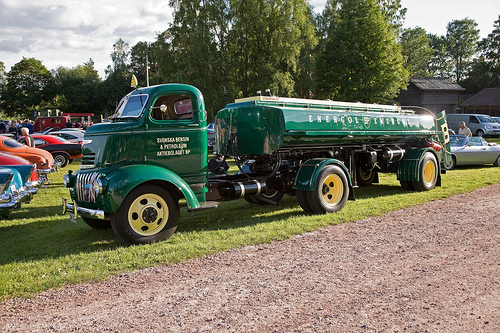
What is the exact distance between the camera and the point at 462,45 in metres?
82.6

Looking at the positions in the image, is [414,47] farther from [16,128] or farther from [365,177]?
[365,177]

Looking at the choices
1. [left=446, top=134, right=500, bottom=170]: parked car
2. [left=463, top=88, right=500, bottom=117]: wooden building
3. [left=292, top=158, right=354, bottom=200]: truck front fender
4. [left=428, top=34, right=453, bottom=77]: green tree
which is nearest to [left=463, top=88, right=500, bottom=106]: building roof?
[left=463, top=88, right=500, bottom=117]: wooden building

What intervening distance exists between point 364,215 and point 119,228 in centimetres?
458

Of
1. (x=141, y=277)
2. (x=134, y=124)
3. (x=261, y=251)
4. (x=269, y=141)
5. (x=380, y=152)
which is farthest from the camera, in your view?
(x=380, y=152)

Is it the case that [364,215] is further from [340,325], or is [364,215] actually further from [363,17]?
[363,17]

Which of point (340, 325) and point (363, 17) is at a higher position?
point (363, 17)

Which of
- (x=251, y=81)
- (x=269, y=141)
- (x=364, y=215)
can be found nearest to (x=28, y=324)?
(x=269, y=141)

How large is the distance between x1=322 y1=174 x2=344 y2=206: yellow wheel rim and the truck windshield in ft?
12.6

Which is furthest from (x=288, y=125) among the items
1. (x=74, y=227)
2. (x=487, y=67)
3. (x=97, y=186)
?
(x=487, y=67)

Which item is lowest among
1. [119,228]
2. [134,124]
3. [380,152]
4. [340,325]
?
[340,325]

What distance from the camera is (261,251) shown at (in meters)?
6.00

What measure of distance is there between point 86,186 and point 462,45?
299 ft

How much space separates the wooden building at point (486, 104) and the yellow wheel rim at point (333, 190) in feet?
163

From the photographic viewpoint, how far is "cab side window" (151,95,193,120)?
6.96m
